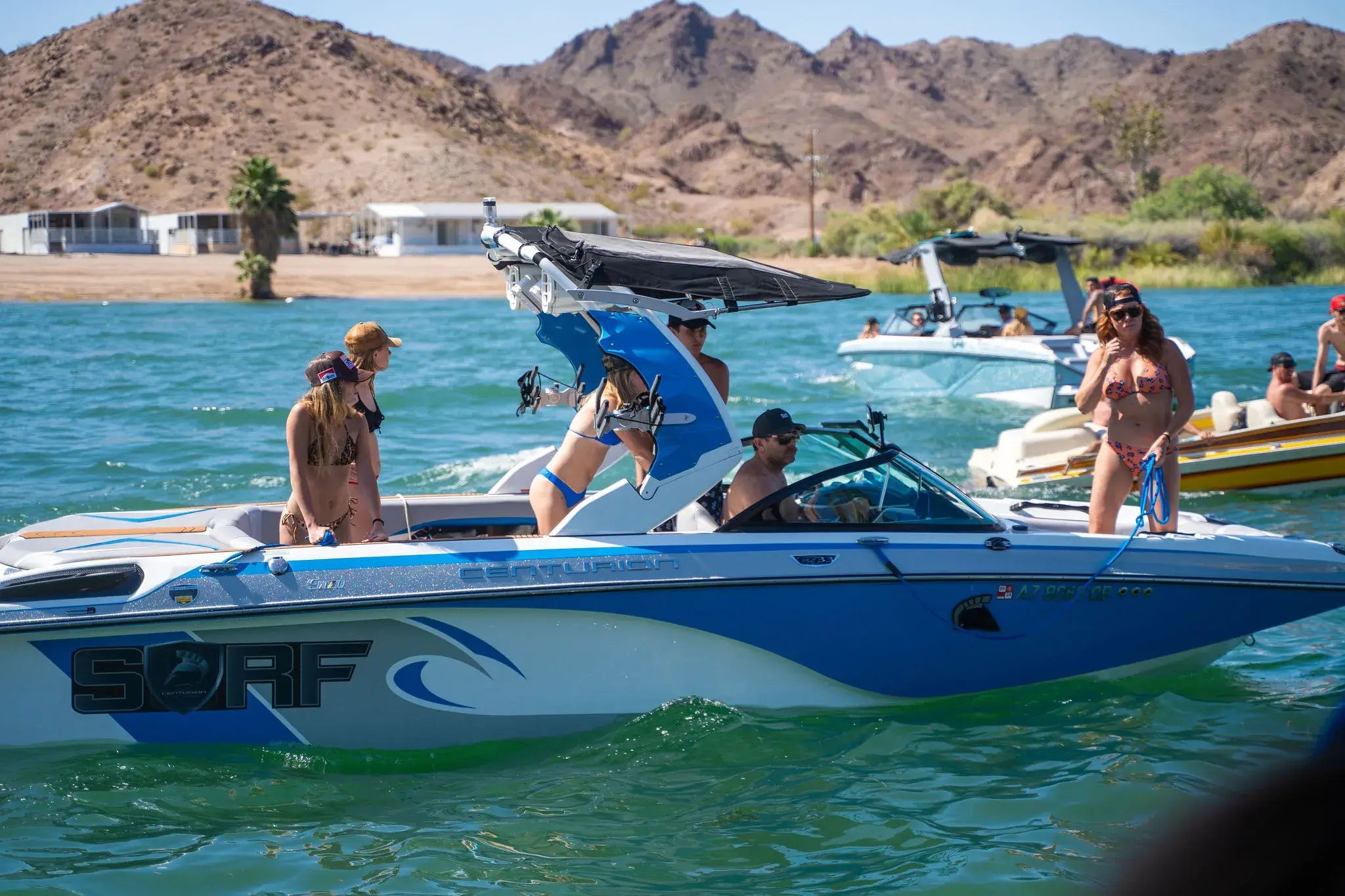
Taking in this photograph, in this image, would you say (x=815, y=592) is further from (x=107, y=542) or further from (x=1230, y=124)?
(x=1230, y=124)

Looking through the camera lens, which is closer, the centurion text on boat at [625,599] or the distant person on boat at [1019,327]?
the centurion text on boat at [625,599]

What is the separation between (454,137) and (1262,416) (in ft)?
307

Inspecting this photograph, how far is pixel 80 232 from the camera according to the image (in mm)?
72062

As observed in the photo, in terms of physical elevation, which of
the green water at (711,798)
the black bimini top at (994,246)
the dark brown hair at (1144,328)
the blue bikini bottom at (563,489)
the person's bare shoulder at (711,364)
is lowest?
the green water at (711,798)

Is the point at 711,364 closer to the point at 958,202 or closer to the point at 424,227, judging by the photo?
the point at 424,227

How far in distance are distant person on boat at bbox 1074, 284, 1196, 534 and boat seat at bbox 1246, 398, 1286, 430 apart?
5.74m

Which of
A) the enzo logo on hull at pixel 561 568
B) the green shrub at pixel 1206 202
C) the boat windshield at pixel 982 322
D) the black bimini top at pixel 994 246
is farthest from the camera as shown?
the green shrub at pixel 1206 202

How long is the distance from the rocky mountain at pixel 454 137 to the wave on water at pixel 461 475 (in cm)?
6759

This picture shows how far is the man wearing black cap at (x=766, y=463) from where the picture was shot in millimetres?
6020

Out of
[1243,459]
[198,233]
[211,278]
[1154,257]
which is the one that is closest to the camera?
[1243,459]

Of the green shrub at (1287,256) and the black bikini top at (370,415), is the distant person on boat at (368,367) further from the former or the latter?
the green shrub at (1287,256)

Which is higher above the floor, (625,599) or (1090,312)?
(1090,312)

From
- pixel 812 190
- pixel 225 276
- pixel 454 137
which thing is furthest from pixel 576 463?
pixel 454 137

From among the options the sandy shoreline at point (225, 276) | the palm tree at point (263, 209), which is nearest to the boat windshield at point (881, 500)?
the sandy shoreline at point (225, 276)
